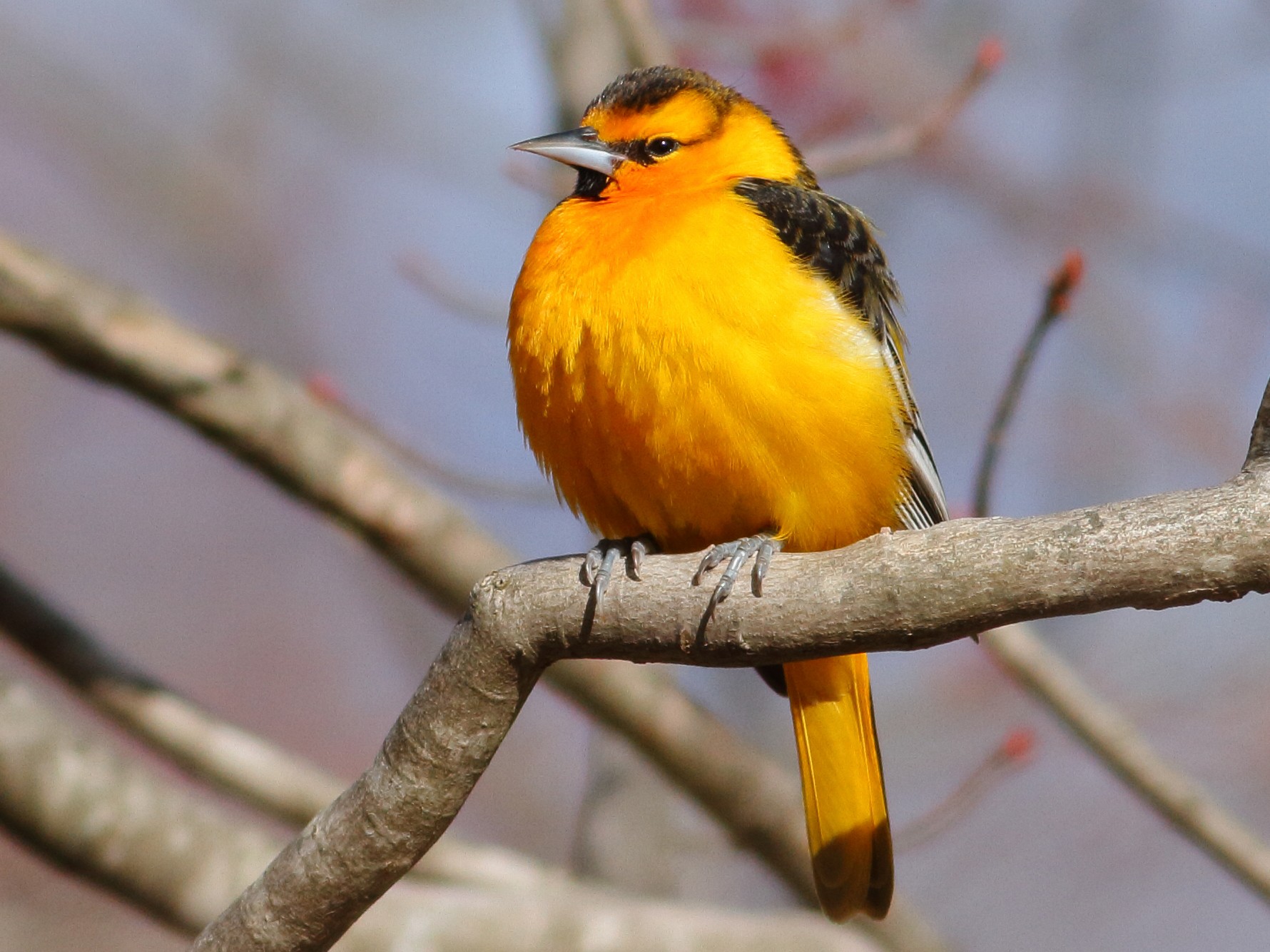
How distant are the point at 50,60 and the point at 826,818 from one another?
7.63 meters

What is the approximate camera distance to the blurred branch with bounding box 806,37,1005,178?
4.94 meters

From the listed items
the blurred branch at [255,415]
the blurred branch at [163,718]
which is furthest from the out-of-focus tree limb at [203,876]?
the blurred branch at [255,415]

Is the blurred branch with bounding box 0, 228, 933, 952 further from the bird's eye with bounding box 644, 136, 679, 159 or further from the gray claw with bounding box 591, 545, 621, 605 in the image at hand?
the gray claw with bounding box 591, 545, 621, 605

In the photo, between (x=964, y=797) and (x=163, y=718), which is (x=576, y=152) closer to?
(x=163, y=718)

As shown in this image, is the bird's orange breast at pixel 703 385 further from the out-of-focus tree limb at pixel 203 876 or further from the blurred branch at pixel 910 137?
the blurred branch at pixel 910 137

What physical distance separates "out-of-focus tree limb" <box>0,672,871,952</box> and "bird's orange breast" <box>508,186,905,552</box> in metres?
1.35

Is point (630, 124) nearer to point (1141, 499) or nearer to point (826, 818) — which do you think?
point (826, 818)

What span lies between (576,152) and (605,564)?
1748mm

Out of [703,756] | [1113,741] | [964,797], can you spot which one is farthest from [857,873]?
[964,797]

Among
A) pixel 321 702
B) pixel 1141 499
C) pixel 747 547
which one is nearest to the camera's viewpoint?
pixel 1141 499

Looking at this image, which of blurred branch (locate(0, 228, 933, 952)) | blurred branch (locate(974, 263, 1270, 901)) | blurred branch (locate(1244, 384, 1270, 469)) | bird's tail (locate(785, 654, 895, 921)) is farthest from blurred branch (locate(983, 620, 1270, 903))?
blurred branch (locate(1244, 384, 1270, 469))

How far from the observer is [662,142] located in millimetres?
4238

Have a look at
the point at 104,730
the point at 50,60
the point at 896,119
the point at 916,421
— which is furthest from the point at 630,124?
the point at 50,60

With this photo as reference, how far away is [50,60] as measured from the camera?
891cm
